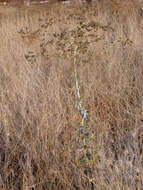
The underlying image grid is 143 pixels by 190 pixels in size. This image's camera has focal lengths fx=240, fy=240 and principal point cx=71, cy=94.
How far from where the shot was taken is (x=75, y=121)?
1931 millimetres

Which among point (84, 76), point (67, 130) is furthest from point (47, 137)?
point (84, 76)

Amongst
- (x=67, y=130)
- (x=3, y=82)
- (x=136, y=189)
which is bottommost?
(x=136, y=189)

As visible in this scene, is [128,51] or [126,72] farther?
[128,51]

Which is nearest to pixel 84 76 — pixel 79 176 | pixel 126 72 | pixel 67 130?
pixel 126 72

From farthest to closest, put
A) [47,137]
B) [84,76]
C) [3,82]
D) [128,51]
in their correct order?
[128,51] < [3,82] < [84,76] < [47,137]

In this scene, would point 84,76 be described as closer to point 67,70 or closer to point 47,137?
point 67,70

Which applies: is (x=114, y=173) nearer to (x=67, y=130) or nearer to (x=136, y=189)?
(x=136, y=189)

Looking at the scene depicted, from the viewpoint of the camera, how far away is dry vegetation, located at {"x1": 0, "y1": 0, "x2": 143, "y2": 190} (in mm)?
1437

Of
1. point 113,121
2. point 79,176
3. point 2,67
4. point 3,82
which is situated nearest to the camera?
point 79,176

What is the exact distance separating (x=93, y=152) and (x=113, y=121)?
681mm

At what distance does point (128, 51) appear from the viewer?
3.06 metres

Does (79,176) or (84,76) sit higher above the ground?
(84,76)

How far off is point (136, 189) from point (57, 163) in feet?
1.76

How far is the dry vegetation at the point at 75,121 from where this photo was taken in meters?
1.44
